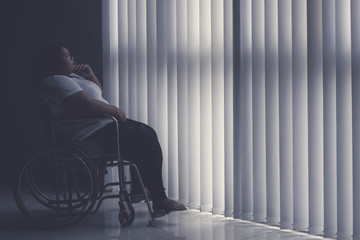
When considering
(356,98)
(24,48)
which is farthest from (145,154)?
(24,48)

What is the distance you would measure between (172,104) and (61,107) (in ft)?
2.45

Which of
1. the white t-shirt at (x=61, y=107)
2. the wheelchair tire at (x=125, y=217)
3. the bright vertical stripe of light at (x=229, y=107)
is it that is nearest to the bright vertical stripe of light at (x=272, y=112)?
the bright vertical stripe of light at (x=229, y=107)

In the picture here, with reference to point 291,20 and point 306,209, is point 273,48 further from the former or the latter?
point 306,209

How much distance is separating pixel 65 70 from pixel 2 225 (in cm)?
89

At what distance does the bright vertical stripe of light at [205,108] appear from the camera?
302 cm

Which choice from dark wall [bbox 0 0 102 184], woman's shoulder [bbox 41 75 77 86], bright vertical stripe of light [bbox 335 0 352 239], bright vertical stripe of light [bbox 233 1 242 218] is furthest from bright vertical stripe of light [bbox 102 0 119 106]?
bright vertical stripe of light [bbox 335 0 352 239]

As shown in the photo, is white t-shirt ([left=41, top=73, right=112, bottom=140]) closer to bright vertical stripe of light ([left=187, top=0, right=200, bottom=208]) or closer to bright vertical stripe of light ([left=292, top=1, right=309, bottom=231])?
bright vertical stripe of light ([left=187, top=0, right=200, bottom=208])

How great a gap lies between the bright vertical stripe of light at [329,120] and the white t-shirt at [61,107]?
107cm

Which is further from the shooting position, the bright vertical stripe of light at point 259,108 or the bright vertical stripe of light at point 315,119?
the bright vertical stripe of light at point 259,108

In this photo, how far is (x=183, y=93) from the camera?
10.4 ft

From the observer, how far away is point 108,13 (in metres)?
3.64

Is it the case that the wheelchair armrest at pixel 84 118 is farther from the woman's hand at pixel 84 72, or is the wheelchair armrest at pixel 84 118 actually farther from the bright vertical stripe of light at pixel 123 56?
the bright vertical stripe of light at pixel 123 56

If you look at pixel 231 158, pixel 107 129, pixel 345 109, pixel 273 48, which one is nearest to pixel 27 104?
pixel 107 129

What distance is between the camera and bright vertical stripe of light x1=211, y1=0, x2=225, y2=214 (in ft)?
9.69
